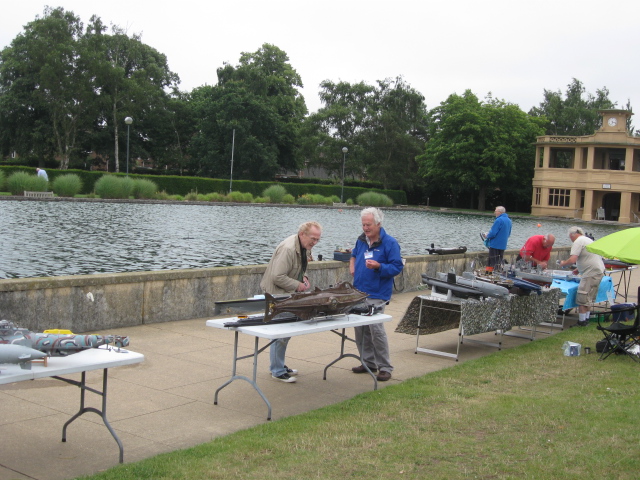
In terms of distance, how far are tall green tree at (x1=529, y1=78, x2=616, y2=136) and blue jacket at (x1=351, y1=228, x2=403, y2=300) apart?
86.5 m

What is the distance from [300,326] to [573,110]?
3614 inches

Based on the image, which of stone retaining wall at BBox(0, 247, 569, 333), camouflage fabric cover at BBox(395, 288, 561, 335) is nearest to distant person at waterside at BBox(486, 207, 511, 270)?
camouflage fabric cover at BBox(395, 288, 561, 335)

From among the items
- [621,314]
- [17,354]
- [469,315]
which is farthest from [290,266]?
[621,314]

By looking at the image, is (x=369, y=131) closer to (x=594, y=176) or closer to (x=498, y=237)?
(x=594, y=176)

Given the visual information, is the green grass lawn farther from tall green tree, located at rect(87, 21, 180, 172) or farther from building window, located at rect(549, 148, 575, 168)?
building window, located at rect(549, 148, 575, 168)

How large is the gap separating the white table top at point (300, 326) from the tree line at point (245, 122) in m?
62.3

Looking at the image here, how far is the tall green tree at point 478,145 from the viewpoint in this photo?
251 ft

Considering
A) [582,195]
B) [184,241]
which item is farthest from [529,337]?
[582,195]

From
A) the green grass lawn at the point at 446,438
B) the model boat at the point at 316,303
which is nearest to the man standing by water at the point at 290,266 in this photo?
the model boat at the point at 316,303

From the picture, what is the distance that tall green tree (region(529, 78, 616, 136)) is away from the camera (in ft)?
302

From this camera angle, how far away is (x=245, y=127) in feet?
240

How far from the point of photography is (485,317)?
9.23 m

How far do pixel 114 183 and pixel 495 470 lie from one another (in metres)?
43.2

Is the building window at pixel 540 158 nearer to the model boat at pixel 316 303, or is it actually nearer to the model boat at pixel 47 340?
the model boat at pixel 316 303
